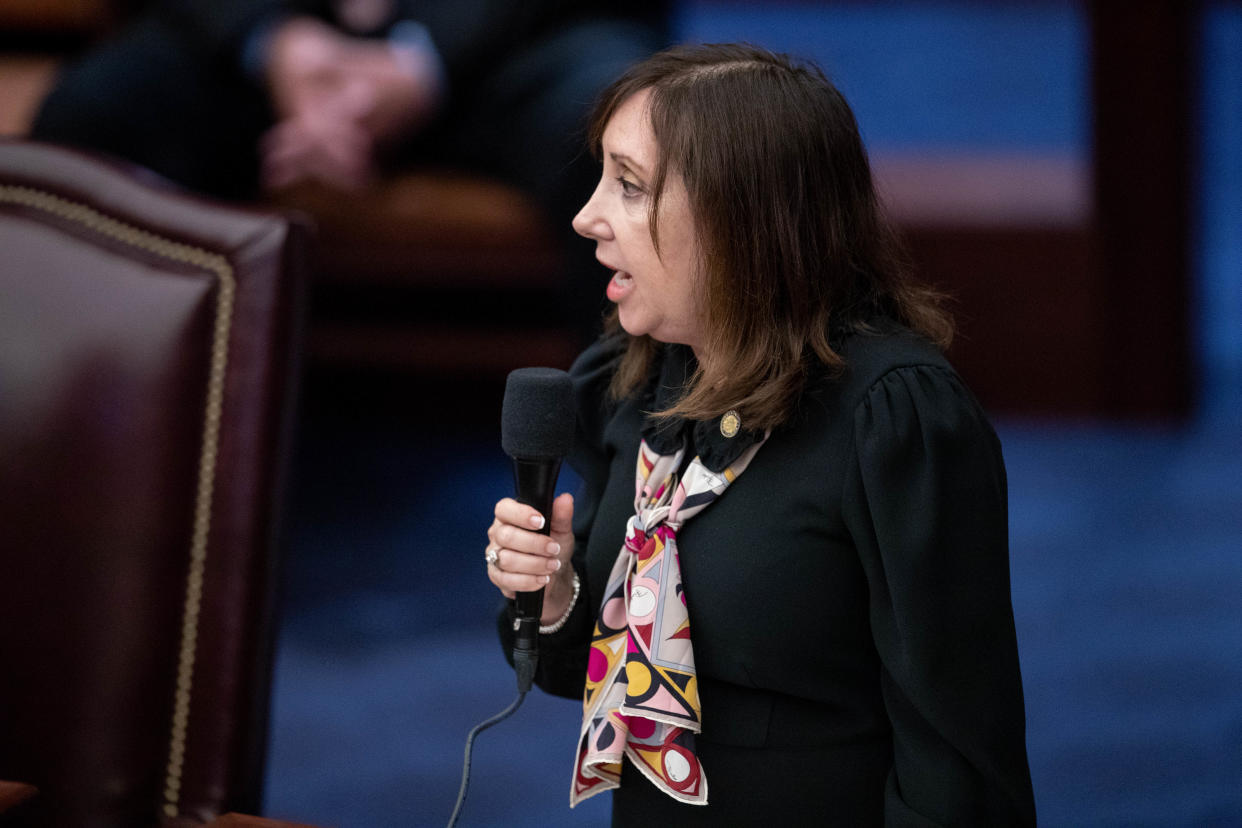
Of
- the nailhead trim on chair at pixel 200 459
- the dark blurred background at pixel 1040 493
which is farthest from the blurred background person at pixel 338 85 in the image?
the nailhead trim on chair at pixel 200 459

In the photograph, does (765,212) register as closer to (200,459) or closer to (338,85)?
(200,459)

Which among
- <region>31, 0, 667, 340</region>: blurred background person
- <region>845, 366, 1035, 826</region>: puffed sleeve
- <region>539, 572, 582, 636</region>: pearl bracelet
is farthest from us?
<region>31, 0, 667, 340</region>: blurred background person

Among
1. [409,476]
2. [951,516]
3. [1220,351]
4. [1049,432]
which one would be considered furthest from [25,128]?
[1220,351]

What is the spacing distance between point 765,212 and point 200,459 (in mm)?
477

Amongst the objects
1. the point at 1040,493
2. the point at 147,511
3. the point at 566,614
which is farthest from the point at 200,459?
the point at 1040,493

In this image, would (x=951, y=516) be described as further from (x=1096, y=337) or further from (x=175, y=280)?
(x=1096, y=337)

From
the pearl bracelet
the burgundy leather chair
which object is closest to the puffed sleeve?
the pearl bracelet

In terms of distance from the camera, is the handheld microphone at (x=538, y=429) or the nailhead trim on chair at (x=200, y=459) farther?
the nailhead trim on chair at (x=200, y=459)

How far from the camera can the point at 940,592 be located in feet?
2.90

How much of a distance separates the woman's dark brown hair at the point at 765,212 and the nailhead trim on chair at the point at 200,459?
348 mm

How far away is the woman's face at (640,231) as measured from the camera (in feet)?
3.03

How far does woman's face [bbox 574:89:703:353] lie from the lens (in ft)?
3.03

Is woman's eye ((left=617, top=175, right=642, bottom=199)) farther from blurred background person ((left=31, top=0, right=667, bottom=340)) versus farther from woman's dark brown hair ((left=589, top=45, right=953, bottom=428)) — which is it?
blurred background person ((left=31, top=0, right=667, bottom=340))

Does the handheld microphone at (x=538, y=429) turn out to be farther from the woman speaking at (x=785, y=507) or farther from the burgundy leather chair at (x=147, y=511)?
the burgundy leather chair at (x=147, y=511)
